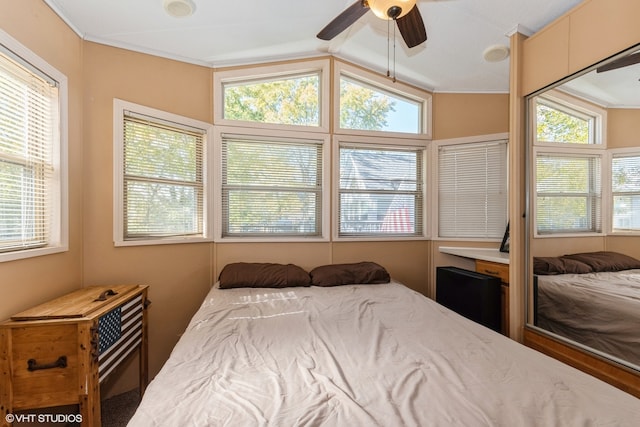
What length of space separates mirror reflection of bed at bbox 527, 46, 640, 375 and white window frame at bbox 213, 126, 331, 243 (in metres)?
1.79

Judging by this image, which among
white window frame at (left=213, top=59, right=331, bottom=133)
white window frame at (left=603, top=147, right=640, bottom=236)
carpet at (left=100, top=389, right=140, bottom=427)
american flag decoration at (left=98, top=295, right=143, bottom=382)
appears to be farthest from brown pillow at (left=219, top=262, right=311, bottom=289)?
white window frame at (left=603, top=147, right=640, bottom=236)

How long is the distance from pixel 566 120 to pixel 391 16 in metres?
1.37

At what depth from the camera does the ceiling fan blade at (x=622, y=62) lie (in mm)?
1527

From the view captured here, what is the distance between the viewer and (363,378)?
1220 millimetres

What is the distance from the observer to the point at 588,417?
96 cm

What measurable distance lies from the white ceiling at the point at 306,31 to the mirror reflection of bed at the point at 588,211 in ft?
2.16

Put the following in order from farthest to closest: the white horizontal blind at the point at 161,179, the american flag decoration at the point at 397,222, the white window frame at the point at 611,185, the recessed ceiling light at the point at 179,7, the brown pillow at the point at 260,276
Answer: the american flag decoration at the point at 397,222, the brown pillow at the point at 260,276, the white horizontal blind at the point at 161,179, the recessed ceiling light at the point at 179,7, the white window frame at the point at 611,185

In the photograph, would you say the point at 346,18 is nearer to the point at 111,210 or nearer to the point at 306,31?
the point at 306,31

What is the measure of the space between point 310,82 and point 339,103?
39 centimetres

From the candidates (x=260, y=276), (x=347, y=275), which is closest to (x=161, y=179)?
(x=260, y=276)

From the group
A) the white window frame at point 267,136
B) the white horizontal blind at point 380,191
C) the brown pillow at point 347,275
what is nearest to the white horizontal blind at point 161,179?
the white window frame at point 267,136

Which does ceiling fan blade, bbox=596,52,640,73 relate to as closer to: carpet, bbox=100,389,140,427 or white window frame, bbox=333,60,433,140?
white window frame, bbox=333,60,433,140

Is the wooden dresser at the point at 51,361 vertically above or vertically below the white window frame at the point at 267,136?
below

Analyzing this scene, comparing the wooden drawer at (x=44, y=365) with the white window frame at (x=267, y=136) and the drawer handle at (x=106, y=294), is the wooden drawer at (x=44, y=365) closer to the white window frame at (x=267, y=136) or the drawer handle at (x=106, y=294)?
the drawer handle at (x=106, y=294)
